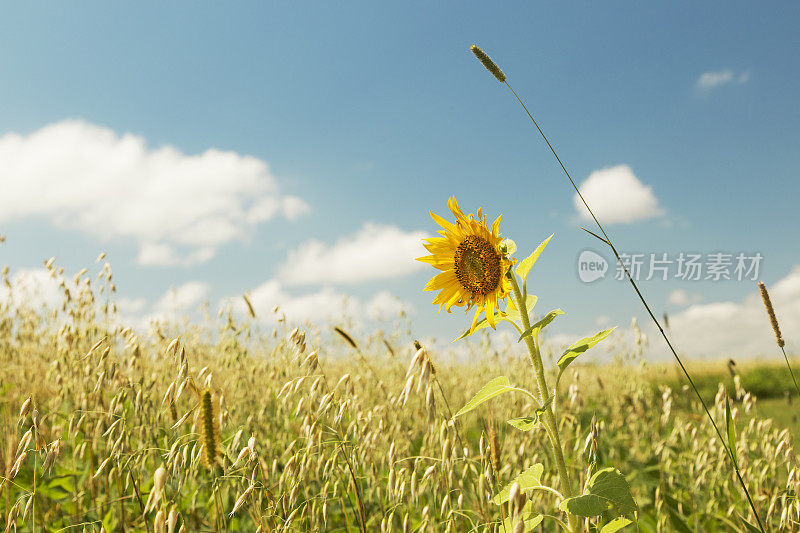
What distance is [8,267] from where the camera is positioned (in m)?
4.74

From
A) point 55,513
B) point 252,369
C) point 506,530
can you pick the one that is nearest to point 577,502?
point 506,530

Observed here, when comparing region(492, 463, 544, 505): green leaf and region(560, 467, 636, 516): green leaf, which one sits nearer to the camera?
region(560, 467, 636, 516): green leaf

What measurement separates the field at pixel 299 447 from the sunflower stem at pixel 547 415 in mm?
93

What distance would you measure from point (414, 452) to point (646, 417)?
212 centimetres

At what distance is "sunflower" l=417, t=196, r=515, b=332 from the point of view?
67.2 inches

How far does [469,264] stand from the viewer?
71.4 inches

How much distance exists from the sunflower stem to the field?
9 centimetres

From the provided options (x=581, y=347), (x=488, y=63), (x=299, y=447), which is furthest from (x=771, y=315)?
(x=299, y=447)

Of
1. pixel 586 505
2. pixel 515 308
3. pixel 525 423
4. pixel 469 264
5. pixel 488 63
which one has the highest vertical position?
pixel 488 63

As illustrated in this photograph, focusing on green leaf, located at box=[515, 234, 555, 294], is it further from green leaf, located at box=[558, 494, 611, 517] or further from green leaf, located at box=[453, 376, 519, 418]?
green leaf, located at box=[558, 494, 611, 517]

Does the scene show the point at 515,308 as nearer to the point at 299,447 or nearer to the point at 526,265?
the point at 526,265

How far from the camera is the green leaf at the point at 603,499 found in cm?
131

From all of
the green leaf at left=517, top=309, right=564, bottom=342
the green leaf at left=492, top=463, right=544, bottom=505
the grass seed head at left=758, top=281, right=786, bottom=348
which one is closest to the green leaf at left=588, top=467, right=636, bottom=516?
the green leaf at left=492, top=463, right=544, bottom=505

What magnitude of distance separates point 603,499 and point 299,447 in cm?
175
